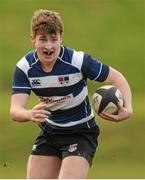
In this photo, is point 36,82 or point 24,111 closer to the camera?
point 24,111

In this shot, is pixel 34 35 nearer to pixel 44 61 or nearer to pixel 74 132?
pixel 44 61

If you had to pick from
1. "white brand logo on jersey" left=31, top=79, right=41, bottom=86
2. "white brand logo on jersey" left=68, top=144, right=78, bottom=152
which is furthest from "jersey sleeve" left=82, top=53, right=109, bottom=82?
"white brand logo on jersey" left=68, top=144, right=78, bottom=152

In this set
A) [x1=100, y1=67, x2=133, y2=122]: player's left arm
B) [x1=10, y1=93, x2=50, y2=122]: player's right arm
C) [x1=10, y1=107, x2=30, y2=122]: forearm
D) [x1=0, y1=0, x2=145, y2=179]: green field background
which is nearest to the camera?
[x1=10, y1=93, x2=50, y2=122]: player's right arm

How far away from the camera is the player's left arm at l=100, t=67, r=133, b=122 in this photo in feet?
29.8

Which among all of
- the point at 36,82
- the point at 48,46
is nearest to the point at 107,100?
the point at 36,82

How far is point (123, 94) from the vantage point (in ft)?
30.3

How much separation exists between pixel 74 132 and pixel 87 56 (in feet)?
2.49

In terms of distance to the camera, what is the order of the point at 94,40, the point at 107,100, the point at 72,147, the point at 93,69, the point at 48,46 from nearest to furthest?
the point at 48,46, the point at 72,147, the point at 93,69, the point at 107,100, the point at 94,40

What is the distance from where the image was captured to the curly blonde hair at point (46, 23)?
29.5ft

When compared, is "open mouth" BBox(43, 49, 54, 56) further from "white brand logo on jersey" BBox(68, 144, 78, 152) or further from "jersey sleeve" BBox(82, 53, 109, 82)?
"white brand logo on jersey" BBox(68, 144, 78, 152)

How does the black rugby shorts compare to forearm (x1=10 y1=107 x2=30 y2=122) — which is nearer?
forearm (x1=10 y1=107 x2=30 y2=122)

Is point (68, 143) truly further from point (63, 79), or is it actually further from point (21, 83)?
point (21, 83)

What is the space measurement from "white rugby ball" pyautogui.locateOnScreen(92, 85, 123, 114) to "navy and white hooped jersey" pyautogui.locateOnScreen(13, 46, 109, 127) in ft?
0.50

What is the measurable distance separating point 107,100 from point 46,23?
3.30ft
